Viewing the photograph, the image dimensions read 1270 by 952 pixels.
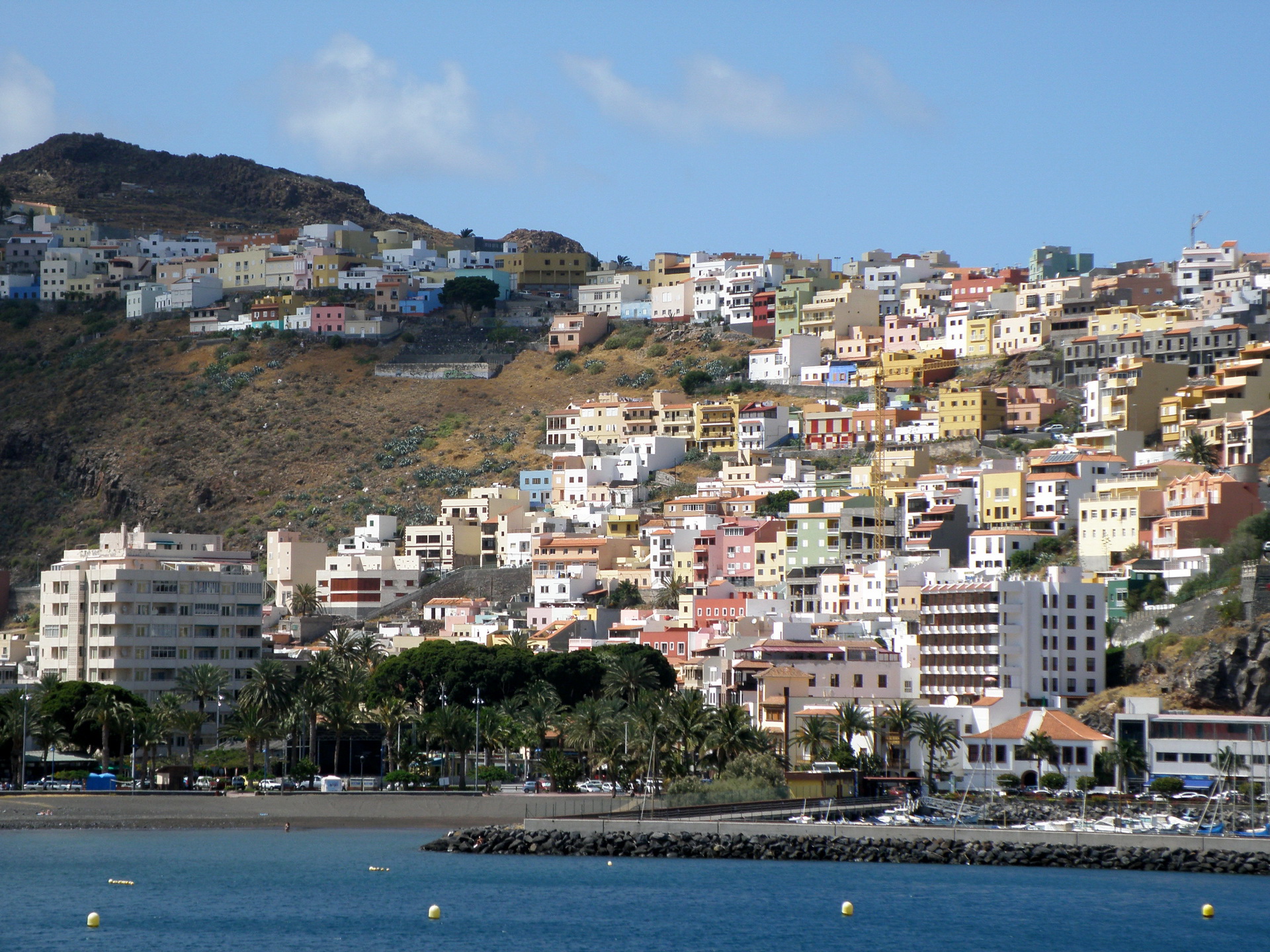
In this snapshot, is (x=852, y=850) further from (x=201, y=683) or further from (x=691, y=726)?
(x=201, y=683)

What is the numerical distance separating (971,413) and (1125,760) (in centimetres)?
5716

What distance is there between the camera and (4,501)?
167 meters

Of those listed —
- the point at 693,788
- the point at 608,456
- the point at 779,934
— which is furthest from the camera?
the point at 608,456

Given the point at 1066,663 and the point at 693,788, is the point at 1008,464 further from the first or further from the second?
the point at 693,788

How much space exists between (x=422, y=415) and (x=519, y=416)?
8.00 meters

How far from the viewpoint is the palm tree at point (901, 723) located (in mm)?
87625

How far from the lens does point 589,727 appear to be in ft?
287

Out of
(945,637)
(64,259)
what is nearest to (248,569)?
(945,637)

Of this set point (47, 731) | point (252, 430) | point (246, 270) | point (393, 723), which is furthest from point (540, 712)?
point (246, 270)

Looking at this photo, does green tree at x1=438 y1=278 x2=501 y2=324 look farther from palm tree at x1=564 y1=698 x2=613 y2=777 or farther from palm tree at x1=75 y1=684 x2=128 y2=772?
palm tree at x1=75 y1=684 x2=128 y2=772

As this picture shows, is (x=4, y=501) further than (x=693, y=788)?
Yes

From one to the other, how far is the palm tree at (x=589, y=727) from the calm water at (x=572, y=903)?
46.6 ft

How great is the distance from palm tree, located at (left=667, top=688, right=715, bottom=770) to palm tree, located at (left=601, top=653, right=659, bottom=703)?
493 inches

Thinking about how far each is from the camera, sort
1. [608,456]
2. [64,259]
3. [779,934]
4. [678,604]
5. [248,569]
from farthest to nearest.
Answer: [64,259], [608,456], [678,604], [248,569], [779,934]
